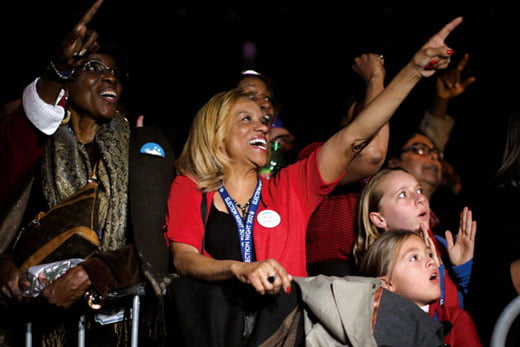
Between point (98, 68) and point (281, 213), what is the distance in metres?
1.43

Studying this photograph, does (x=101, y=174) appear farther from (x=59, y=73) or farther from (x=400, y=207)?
(x=400, y=207)

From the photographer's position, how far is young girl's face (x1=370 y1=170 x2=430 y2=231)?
3248 millimetres

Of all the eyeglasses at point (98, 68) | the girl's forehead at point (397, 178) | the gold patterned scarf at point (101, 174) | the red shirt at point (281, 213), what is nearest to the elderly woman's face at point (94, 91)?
the eyeglasses at point (98, 68)

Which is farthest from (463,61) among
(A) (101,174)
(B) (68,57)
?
(B) (68,57)

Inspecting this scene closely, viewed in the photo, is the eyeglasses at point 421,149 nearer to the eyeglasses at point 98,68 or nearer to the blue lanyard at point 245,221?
the blue lanyard at point 245,221

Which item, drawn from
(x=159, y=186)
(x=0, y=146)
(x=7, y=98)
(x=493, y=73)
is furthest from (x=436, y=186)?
(x=7, y=98)

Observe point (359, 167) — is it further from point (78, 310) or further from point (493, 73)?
point (493, 73)

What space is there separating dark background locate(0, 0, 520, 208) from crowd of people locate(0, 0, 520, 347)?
1586 mm

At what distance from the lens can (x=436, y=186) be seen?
4.47 m

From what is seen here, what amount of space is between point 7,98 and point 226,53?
195cm

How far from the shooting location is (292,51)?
233 inches

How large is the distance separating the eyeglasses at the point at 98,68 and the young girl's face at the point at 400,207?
5.44 ft

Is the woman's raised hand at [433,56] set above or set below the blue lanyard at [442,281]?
above

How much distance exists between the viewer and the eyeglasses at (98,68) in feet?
12.1
